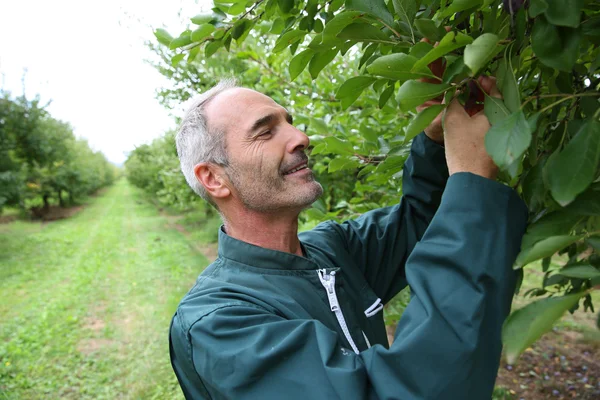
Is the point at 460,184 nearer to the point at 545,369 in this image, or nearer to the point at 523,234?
the point at 523,234

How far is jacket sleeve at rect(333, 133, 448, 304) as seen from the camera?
55.0 inches

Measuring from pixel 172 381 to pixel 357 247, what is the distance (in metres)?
4.32

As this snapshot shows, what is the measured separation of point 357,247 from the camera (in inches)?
67.7

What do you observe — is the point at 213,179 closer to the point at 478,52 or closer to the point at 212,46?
the point at 212,46

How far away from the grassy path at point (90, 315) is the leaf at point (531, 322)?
4.86 meters

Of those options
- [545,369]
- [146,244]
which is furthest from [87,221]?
[545,369]

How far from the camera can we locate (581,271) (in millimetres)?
646

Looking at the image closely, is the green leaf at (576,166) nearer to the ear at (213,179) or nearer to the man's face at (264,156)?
the man's face at (264,156)

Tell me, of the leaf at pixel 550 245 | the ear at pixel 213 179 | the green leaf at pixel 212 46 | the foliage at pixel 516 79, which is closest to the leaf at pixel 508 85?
the foliage at pixel 516 79

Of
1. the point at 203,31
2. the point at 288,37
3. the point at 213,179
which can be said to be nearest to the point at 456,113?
the point at 288,37

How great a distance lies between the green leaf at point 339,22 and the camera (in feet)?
2.65

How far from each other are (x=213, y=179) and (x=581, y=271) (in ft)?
4.00

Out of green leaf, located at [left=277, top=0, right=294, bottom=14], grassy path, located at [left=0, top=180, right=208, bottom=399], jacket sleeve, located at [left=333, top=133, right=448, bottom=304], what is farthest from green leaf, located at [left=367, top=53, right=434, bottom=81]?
grassy path, located at [left=0, top=180, right=208, bottom=399]

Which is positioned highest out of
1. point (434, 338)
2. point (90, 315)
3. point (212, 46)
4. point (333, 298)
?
point (212, 46)
